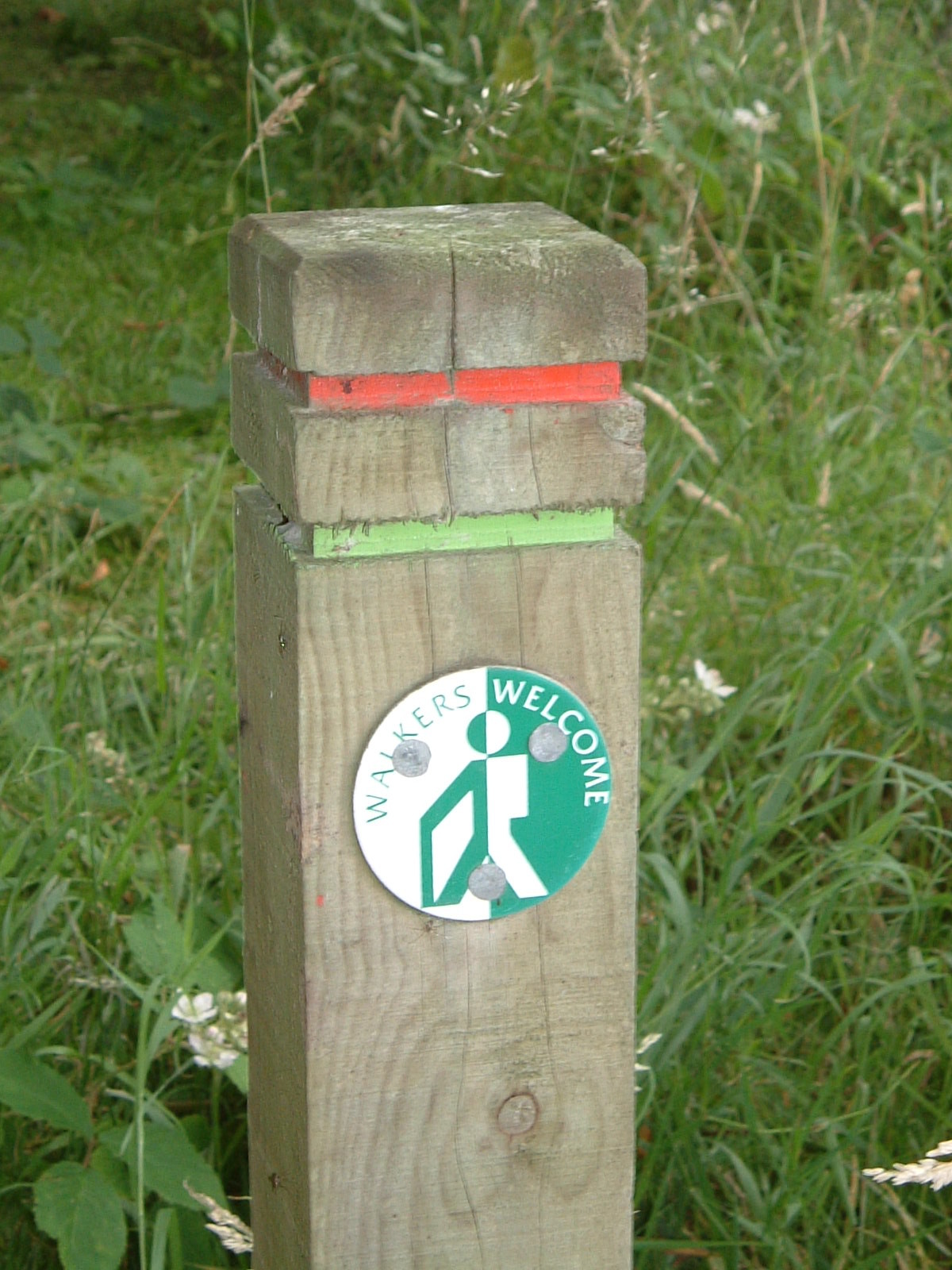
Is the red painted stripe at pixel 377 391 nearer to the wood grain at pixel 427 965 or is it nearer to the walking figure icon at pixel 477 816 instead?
the wood grain at pixel 427 965

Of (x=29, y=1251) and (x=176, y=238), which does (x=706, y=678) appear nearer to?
(x=29, y=1251)

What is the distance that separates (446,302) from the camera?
1.05 m

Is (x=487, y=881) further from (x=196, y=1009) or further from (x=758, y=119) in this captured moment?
(x=758, y=119)

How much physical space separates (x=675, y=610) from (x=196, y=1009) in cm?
122

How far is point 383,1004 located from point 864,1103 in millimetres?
917

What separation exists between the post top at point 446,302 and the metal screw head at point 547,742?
9.7 inches

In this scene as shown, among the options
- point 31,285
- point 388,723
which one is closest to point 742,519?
point 388,723

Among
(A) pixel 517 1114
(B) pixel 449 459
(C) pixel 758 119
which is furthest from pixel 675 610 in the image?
(B) pixel 449 459

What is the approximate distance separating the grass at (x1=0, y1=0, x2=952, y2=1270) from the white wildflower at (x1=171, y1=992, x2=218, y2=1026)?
46 millimetres

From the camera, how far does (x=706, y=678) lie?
2.23 m

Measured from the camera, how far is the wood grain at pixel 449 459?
1.05 meters

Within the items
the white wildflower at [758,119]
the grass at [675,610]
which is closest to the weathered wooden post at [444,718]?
the grass at [675,610]

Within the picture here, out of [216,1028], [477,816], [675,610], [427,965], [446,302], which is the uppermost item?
[446,302]

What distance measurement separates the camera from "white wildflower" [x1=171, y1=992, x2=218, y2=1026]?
1684mm
